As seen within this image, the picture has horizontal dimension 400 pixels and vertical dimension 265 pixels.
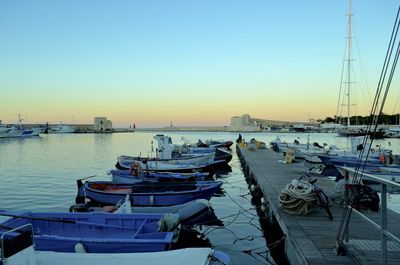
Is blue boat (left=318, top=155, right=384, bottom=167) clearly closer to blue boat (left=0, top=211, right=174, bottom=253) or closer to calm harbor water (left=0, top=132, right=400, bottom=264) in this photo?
calm harbor water (left=0, top=132, right=400, bottom=264)

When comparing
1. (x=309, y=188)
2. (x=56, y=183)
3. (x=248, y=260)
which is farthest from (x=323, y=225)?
(x=56, y=183)

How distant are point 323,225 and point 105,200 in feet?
31.8

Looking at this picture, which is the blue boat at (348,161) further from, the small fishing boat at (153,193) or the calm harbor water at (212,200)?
the small fishing boat at (153,193)

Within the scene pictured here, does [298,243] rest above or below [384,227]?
below

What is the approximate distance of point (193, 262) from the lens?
6312mm

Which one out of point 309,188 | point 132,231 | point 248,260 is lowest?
point 248,260

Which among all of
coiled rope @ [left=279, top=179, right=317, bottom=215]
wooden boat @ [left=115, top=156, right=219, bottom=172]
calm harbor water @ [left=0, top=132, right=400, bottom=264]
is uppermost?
coiled rope @ [left=279, top=179, right=317, bottom=215]

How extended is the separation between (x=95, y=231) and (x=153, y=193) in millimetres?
5606

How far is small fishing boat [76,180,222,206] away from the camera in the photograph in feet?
48.5

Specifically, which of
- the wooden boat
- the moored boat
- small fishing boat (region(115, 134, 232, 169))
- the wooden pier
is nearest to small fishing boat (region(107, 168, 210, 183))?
the moored boat

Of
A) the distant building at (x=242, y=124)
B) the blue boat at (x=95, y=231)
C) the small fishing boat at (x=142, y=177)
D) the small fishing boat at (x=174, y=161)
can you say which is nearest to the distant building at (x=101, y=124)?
the distant building at (x=242, y=124)

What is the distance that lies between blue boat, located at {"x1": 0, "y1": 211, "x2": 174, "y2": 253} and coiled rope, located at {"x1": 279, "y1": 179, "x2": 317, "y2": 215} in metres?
3.56

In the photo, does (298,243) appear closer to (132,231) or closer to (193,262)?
(193,262)

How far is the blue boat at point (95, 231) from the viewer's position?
7914mm
